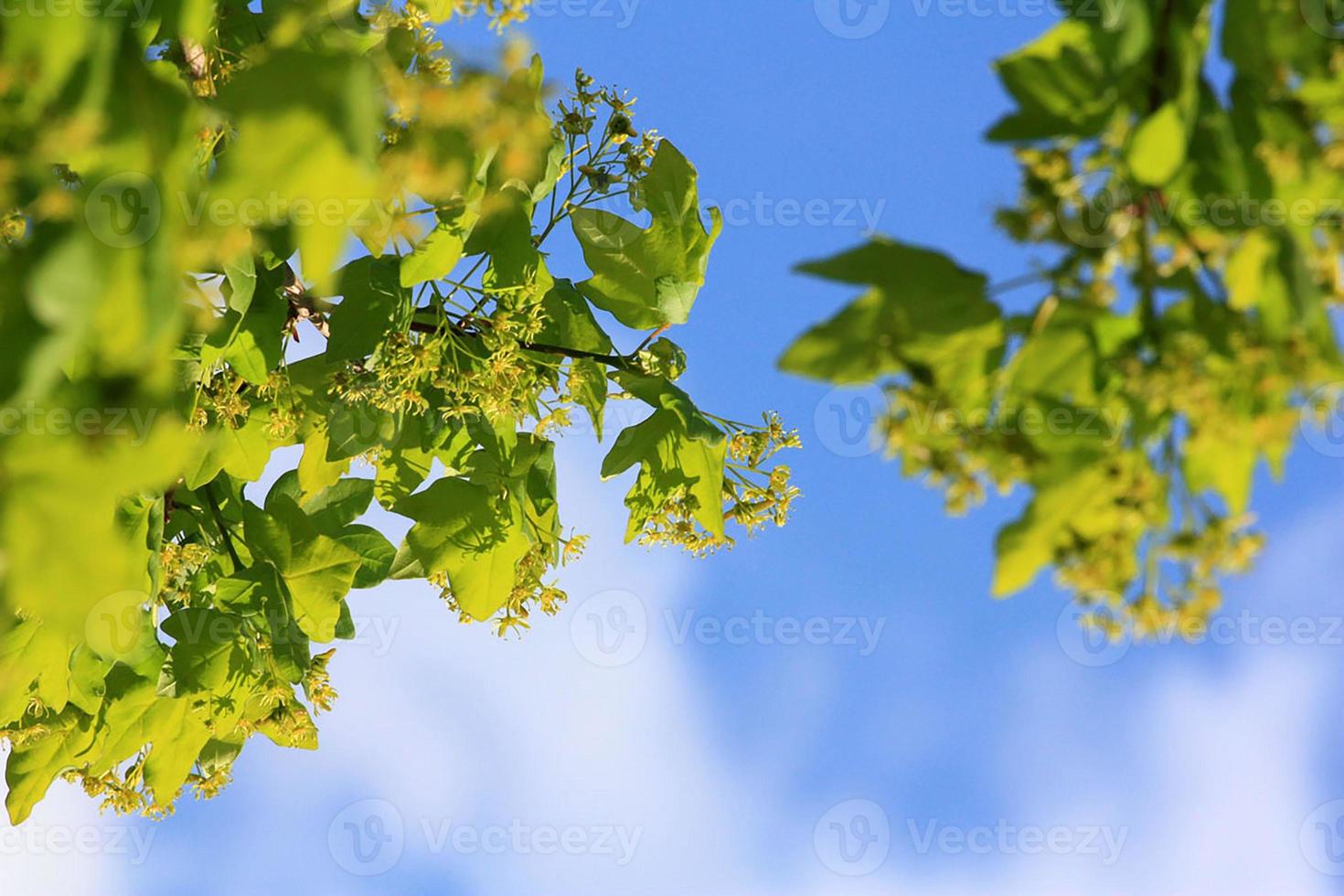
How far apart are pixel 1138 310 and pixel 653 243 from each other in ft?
7.12

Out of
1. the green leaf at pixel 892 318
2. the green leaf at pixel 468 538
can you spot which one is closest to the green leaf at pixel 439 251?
the green leaf at pixel 468 538

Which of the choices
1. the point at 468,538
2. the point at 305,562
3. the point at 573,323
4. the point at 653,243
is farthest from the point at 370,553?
the point at 653,243

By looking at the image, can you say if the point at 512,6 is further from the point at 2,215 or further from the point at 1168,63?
the point at 1168,63

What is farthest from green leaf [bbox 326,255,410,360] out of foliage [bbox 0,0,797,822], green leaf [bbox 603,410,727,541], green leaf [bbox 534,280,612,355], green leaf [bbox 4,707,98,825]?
green leaf [bbox 4,707,98,825]

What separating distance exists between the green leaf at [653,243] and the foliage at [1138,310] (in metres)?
2.01

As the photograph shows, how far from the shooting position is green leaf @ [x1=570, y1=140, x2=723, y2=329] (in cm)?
338

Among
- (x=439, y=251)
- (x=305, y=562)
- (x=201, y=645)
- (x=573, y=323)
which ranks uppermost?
(x=573, y=323)

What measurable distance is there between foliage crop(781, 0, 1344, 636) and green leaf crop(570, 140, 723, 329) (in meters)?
2.01

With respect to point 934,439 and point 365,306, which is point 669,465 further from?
point 934,439

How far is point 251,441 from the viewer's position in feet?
11.3

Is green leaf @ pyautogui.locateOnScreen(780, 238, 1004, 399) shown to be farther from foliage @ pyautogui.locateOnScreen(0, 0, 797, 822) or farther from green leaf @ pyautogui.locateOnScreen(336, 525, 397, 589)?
green leaf @ pyautogui.locateOnScreen(336, 525, 397, 589)

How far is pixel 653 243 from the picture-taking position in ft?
11.1

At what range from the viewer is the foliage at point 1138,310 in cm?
128

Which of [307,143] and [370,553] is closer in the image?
[307,143]
